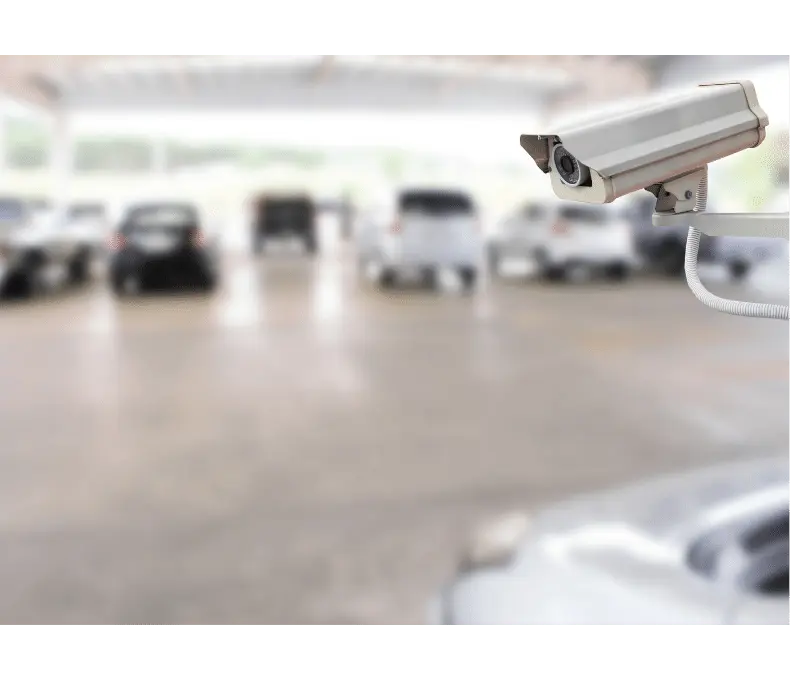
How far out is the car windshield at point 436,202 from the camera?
527 centimetres

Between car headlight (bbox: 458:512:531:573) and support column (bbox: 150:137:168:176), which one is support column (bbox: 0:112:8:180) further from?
car headlight (bbox: 458:512:531:573)

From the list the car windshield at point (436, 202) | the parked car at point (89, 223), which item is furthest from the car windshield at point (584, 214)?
the parked car at point (89, 223)

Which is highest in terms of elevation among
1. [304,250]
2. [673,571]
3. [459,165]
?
[459,165]

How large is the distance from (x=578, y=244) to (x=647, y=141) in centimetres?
618

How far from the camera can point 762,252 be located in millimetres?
2090

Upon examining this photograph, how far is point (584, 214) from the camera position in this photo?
681 cm

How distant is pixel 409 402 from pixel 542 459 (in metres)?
1.01

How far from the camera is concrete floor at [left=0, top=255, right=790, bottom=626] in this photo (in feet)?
8.85

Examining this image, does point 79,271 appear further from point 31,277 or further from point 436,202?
point 436,202

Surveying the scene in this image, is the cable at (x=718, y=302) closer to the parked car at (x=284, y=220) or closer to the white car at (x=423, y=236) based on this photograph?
the parked car at (x=284, y=220)

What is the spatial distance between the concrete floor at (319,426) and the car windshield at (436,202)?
0.70m

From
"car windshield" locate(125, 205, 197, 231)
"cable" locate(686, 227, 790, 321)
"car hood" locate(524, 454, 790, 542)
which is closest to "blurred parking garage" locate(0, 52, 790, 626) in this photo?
"car windshield" locate(125, 205, 197, 231)
